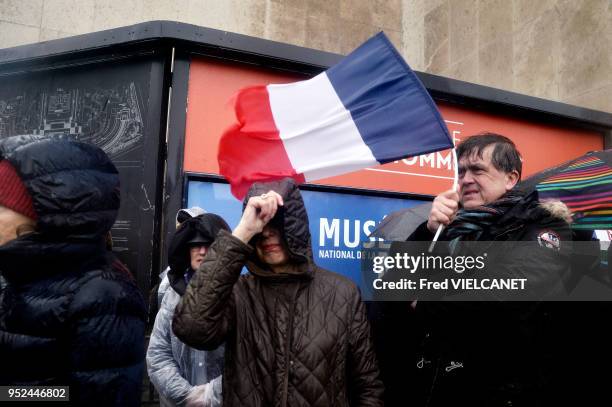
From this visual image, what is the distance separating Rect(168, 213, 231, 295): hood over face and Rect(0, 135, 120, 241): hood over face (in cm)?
98

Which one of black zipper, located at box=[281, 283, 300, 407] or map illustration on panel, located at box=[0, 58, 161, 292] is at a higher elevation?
map illustration on panel, located at box=[0, 58, 161, 292]

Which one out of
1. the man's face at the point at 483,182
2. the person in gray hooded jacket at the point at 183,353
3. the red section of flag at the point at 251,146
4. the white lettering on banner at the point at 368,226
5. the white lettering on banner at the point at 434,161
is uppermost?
the white lettering on banner at the point at 434,161

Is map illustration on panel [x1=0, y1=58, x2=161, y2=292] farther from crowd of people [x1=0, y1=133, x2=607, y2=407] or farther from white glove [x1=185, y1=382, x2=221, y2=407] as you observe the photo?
white glove [x1=185, y1=382, x2=221, y2=407]

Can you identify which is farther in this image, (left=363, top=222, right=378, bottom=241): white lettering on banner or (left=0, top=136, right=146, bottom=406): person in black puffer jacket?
(left=363, top=222, right=378, bottom=241): white lettering on banner

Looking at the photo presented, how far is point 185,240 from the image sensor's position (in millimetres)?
2596

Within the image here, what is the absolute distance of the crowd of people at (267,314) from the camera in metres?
1.48

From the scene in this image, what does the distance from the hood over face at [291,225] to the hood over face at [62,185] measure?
27.8 inches

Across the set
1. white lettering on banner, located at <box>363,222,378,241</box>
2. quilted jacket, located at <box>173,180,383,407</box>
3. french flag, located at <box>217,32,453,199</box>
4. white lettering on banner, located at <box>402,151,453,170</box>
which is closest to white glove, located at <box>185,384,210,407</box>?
quilted jacket, located at <box>173,180,383,407</box>

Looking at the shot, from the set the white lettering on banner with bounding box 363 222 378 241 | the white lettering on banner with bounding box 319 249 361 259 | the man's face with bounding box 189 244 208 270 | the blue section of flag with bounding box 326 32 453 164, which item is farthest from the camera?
the white lettering on banner with bounding box 363 222 378 241

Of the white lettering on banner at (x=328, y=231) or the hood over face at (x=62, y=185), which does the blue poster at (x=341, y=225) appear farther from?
the hood over face at (x=62, y=185)

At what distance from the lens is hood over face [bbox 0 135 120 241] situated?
1498mm

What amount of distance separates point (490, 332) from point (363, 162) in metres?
0.97

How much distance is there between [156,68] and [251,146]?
4.13ft

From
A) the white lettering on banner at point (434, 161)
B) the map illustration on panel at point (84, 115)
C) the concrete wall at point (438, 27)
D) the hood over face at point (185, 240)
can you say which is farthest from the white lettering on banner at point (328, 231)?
the concrete wall at point (438, 27)
